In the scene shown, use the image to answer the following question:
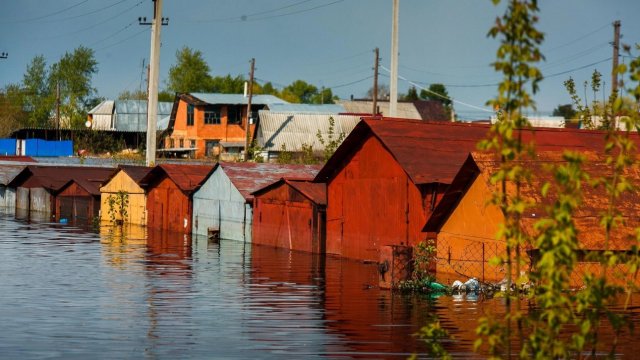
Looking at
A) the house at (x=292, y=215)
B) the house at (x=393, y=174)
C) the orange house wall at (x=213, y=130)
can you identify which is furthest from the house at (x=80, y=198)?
the orange house wall at (x=213, y=130)

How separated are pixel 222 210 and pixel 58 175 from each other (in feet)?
74.3

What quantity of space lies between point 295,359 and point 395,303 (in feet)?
26.4

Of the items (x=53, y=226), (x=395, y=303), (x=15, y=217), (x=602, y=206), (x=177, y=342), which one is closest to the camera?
(x=177, y=342)

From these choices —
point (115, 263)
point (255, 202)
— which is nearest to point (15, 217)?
point (255, 202)

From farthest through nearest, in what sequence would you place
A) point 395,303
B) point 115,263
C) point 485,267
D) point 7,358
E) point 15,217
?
point 15,217 < point 115,263 < point 485,267 < point 395,303 < point 7,358

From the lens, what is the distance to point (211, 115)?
325 feet

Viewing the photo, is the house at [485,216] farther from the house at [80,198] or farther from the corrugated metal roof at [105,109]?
the corrugated metal roof at [105,109]

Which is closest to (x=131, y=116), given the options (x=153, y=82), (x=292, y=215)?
(x=153, y=82)

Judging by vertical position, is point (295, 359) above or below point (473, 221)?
below

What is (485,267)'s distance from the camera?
96.3 feet

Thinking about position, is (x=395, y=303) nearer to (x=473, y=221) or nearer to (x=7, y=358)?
(x=473, y=221)

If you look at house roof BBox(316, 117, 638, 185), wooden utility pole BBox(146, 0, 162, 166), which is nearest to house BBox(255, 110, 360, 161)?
wooden utility pole BBox(146, 0, 162, 166)

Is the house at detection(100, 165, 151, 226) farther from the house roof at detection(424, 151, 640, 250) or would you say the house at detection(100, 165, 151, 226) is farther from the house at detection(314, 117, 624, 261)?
the house roof at detection(424, 151, 640, 250)

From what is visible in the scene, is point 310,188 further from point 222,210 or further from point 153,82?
point 153,82
